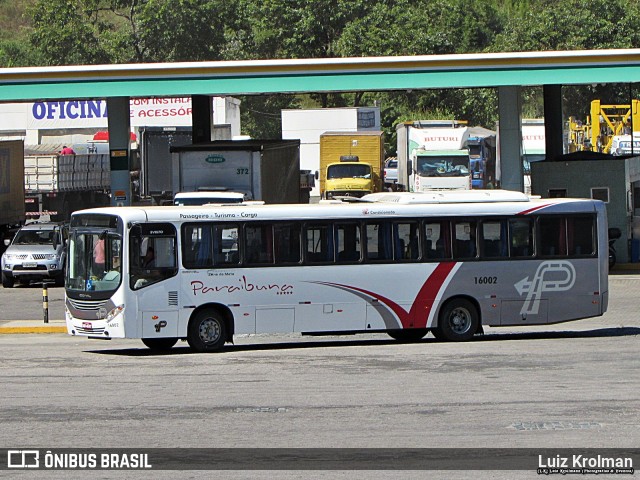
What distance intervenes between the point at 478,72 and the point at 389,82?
8.64 feet

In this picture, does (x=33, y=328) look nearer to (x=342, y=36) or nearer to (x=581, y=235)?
(x=581, y=235)

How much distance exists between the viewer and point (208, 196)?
3195 cm

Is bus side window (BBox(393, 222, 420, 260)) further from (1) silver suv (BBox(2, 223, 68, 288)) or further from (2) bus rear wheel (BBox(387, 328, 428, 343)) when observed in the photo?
(1) silver suv (BBox(2, 223, 68, 288))

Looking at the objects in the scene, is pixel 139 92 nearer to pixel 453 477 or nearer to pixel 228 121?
pixel 453 477

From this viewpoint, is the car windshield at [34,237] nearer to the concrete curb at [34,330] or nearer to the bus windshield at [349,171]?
the concrete curb at [34,330]

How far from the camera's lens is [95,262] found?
20109 millimetres

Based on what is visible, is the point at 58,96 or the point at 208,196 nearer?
the point at 208,196

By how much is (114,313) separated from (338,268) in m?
3.99

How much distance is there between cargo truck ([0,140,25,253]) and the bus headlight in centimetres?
2103

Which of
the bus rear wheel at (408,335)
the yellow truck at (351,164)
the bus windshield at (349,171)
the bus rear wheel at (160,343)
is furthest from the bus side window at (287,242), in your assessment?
the bus windshield at (349,171)

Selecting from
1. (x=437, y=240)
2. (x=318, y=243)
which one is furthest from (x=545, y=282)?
(x=318, y=243)

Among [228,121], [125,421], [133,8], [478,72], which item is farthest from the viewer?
[133,8]

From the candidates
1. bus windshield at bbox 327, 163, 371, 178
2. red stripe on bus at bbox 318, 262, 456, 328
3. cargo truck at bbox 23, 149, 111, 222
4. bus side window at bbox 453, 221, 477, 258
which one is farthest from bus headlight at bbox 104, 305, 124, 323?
bus windshield at bbox 327, 163, 371, 178

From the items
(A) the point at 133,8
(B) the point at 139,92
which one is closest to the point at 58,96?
(B) the point at 139,92
